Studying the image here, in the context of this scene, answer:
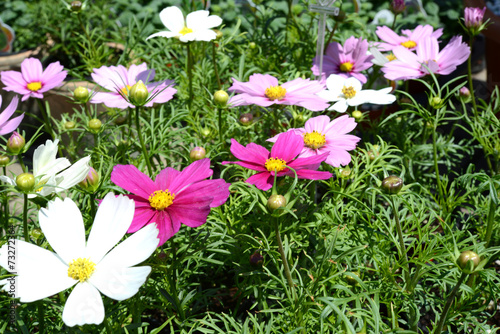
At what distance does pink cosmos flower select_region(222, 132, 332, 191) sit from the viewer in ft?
2.14

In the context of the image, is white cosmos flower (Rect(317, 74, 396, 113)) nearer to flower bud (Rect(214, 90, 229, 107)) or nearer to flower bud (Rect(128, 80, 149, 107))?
flower bud (Rect(214, 90, 229, 107))

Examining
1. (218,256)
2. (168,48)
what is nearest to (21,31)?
(168,48)

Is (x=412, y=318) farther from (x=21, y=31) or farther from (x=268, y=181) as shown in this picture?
(x=21, y=31)

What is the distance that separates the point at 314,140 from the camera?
2.56 ft

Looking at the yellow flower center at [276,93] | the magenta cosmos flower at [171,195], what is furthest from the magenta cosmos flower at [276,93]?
the magenta cosmos flower at [171,195]

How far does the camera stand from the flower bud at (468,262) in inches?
20.1

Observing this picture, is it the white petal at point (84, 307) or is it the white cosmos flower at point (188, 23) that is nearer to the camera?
the white petal at point (84, 307)

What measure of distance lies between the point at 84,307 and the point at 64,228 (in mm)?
110

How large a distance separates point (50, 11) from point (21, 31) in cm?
31

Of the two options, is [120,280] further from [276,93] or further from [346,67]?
[346,67]

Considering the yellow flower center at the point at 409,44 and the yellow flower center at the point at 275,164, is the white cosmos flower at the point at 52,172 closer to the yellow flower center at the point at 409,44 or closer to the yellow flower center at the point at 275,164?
the yellow flower center at the point at 275,164

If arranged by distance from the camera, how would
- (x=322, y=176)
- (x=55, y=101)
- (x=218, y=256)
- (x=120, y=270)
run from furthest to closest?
(x=55, y=101) → (x=218, y=256) → (x=322, y=176) → (x=120, y=270)

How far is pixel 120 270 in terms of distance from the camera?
510 mm

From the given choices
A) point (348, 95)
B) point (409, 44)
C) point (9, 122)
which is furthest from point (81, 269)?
point (409, 44)
